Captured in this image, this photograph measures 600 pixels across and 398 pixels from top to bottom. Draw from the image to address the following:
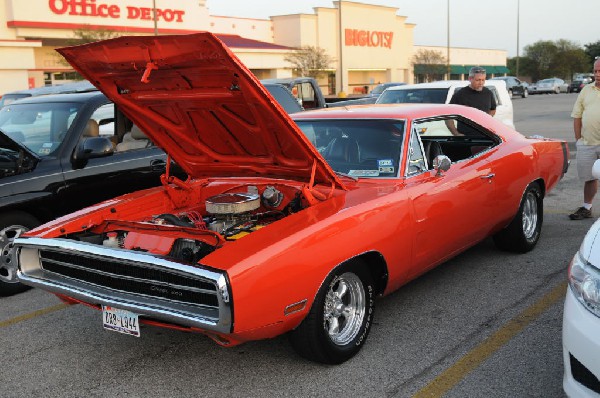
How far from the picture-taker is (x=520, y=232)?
19.0 ft

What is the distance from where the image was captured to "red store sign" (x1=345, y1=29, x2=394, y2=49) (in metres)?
53.7

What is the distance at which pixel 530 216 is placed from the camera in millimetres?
6145

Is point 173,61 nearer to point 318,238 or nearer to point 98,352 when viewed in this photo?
point 318,238

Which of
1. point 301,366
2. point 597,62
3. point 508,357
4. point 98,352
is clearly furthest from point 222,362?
point 597,62

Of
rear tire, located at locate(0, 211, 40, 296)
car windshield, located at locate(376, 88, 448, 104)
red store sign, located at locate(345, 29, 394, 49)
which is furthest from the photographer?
red store sign, located at locate(345, 29, 394, 49)

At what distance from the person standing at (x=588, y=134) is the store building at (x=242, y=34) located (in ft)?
83.0

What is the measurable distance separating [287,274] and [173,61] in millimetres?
1465

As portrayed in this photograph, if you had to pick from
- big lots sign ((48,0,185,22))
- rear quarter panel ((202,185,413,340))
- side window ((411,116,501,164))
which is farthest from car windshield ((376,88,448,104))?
big lots sign ((48,0,185,22))

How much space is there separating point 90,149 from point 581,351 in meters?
4.40

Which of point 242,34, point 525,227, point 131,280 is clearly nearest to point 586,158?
point 525,227

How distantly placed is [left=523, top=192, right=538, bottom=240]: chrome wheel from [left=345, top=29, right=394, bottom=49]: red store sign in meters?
48.8

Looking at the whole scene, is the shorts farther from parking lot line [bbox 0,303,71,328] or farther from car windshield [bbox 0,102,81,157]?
parking lot line [bbox 0,303,71,328]

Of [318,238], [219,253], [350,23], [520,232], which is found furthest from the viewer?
[350,23]

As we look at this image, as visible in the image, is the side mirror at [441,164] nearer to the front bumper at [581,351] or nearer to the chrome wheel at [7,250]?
the front bumper at [581,351]
